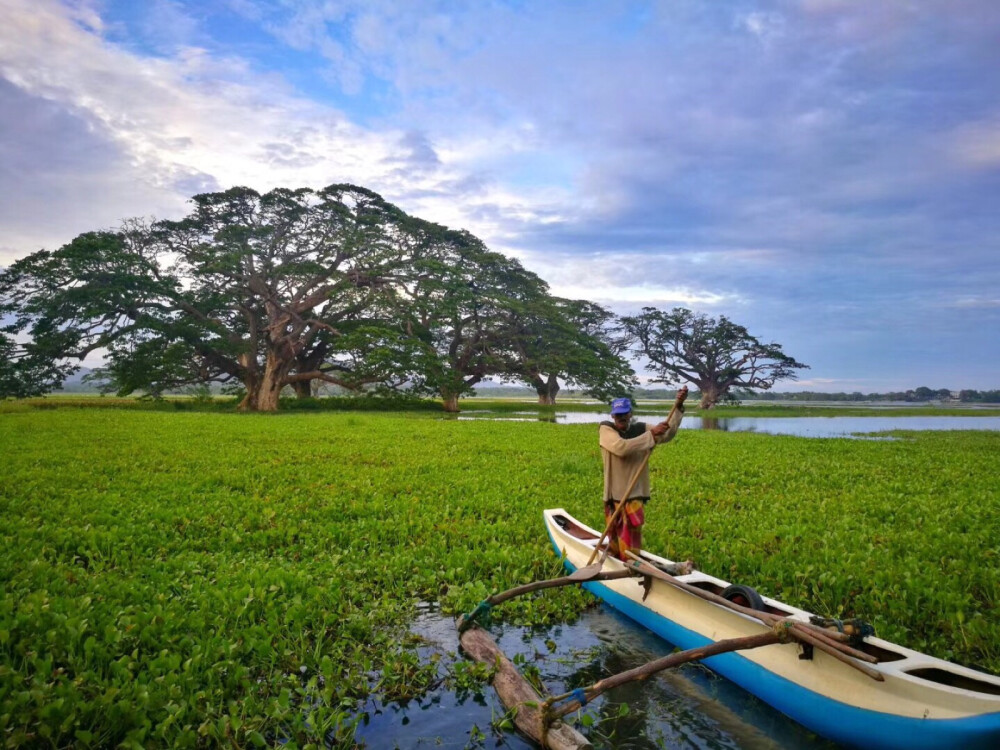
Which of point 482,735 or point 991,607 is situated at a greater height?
point 991,607

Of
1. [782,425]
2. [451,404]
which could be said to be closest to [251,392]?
[451,404]

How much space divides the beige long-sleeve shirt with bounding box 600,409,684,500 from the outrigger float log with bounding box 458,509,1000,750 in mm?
1227

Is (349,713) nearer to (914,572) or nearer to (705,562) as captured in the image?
(705,562)

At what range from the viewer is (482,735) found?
13.8ft

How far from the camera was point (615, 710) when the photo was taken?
15.1 feet

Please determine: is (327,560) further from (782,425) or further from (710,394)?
(710,394)

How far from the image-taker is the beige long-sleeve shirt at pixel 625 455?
6227mm

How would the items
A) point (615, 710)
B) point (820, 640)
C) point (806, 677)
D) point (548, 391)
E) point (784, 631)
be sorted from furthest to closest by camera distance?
point (548, 391) → point (615, 710) → point (806, 677) → point (784, 631) → point (820, 640)

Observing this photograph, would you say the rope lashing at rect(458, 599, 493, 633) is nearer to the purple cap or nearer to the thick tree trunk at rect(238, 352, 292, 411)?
the purple cap

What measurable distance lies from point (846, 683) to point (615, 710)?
163cm

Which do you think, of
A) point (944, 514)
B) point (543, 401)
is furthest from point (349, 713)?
point (543, 401)

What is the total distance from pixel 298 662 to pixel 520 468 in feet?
30.9

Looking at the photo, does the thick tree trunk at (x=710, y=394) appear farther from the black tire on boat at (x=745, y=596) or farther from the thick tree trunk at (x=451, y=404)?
the black tire on boat at (x=745, y=596)

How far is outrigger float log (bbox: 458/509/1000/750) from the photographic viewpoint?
3504mm
